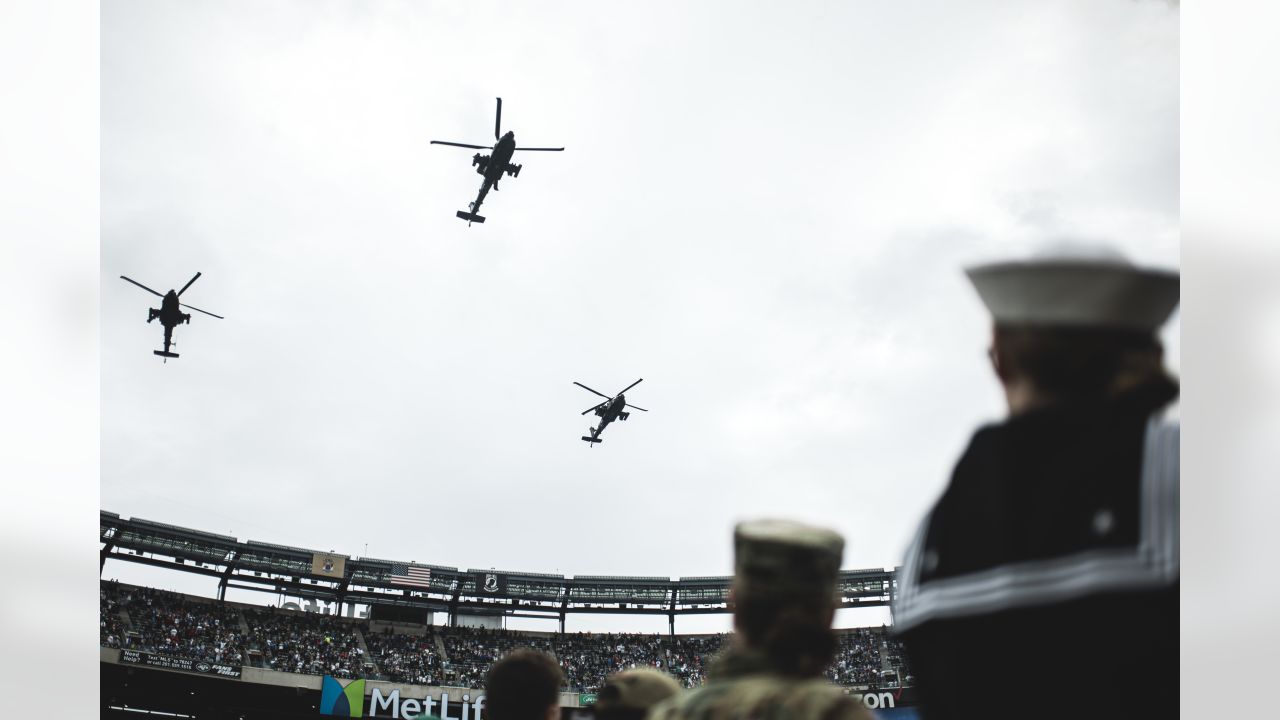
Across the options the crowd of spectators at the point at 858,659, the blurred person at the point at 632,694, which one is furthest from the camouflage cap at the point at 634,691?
the crowd of spectators at the point at 858,659

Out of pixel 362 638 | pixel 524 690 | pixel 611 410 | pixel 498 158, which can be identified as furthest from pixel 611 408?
pixel 524 690

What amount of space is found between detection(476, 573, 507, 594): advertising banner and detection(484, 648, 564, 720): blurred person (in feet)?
113

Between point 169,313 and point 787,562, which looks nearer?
point 787,562

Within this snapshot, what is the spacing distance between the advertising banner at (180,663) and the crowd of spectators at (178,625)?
0.22 meters

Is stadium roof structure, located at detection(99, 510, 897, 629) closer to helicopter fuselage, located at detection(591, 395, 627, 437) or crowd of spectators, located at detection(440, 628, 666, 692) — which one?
crowd of spectators, located at detection(440, 628, 666, 692)

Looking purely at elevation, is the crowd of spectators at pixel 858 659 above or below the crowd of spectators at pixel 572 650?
above

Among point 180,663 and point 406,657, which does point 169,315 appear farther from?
point 406,657

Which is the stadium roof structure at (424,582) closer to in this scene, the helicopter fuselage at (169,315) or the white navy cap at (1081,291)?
the helicopter fuselage at (169,315)

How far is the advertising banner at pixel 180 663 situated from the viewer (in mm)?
23016

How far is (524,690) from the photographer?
7.49ft

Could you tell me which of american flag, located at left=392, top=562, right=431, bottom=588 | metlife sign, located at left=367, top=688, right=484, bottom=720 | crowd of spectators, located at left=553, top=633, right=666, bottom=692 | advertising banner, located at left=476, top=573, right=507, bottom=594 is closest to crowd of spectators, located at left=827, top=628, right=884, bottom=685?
crowd of spectators, located at left=553, top=633, right=666, bottom=692

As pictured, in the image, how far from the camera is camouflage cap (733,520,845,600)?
151cm

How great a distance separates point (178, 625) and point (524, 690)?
1185 inches

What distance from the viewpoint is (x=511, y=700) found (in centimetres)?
228
